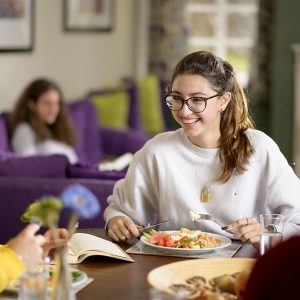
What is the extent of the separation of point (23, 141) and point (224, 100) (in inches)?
112

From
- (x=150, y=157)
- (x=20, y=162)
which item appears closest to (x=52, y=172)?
(x=20, y=162)

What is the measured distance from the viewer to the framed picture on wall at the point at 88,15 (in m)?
6.78

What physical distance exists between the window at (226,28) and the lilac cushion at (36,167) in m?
3.91

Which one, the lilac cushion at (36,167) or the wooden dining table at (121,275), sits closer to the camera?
the wooden dining table at (121,275)

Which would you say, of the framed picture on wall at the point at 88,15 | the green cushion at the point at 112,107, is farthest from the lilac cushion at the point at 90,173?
the framed picture on wall at the point at 88,15

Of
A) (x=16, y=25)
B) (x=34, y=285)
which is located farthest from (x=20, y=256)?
(x=16, y=25)

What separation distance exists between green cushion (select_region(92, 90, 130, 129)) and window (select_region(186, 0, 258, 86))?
1.31 m

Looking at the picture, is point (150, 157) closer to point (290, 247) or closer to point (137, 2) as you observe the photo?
point (290, 247)

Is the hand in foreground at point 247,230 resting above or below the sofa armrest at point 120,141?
above

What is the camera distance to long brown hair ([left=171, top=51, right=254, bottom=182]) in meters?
2.65

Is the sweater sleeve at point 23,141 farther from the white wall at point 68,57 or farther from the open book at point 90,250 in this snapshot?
the open book at point 90,250

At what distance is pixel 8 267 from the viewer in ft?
6.28

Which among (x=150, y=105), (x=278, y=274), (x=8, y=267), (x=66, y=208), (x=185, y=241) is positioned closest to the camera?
(x=278, y=274)

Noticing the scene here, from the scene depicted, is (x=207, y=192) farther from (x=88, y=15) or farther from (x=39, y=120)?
(x=88, y=15)
